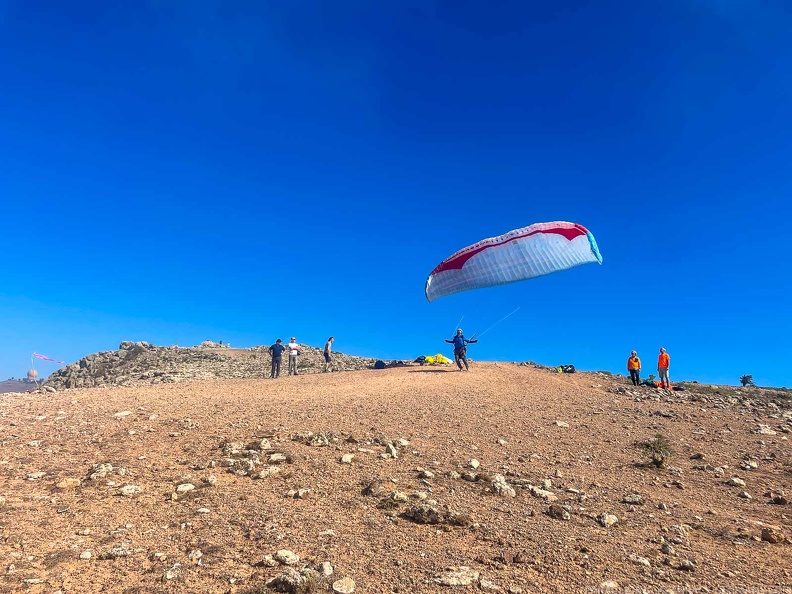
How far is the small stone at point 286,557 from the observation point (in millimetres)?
4934

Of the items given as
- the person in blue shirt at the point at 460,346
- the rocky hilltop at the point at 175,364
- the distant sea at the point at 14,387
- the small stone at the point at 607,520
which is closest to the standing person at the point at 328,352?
the rocky hilltop at the point at 175,364

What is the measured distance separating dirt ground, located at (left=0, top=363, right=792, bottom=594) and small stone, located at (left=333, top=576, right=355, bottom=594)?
0.29 feet

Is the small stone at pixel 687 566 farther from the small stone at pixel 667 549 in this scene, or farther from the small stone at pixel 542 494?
the small stone at pixel 542 494

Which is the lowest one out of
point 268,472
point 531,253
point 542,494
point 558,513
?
point 558,513

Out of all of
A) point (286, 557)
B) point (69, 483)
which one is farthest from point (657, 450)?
point (69, 483)

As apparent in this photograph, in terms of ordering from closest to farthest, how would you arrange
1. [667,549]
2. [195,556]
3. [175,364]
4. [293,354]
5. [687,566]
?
[195,556], [687,566], [667,549], [293,354], [175,364]

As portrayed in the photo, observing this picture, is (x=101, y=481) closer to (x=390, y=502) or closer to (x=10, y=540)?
(x=10, y=540)

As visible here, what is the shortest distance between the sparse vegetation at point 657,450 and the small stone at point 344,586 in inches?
289

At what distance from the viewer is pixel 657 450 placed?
10219 mm

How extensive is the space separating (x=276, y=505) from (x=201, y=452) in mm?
2889

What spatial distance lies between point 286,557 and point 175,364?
27784 mm

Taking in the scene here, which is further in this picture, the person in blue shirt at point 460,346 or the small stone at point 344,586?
the person in blue shirt at point 460,346

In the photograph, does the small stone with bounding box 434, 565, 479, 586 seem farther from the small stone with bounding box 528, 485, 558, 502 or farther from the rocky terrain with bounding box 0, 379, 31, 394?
the rocky terrain with bounding box 0, 379, 31, 394

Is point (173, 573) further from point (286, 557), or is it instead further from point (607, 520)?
point (607, 520)
